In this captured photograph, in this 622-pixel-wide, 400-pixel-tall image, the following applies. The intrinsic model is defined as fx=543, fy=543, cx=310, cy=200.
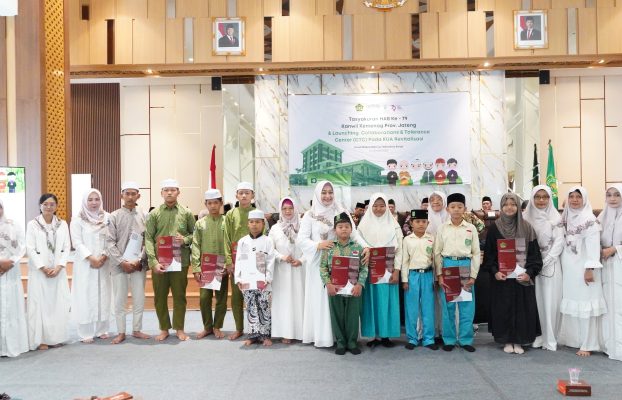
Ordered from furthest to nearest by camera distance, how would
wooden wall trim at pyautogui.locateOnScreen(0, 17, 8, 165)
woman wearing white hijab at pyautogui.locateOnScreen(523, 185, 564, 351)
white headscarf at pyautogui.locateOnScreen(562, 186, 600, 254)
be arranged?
wooden wall trim at pyautogui.locateOnScreen(0, 17, 8, 165), woman wearing white hijab at pyautogui.locateOnScreen(523, 185, 564, 351), white headscarf at pyautogui.locateOnScreen(562, 186, 600, 254)

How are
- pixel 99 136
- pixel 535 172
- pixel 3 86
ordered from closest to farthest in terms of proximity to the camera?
pixel 3 86 < pixel 535 172 < pixel 99 136

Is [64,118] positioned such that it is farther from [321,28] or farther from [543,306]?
[543,306]

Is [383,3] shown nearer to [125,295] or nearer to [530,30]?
[530,30]

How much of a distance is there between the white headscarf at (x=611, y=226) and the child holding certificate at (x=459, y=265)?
1061mm

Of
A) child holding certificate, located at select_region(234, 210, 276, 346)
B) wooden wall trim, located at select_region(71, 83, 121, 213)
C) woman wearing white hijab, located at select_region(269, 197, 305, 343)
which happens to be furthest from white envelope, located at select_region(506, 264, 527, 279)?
wooden wall trim, located at select_region(71, 83, 121, 213)

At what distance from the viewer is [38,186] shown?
626cm

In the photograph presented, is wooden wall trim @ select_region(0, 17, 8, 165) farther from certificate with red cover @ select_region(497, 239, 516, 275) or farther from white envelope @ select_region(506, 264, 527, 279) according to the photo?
white envelope @ select_region(506, 264, 527, 279)

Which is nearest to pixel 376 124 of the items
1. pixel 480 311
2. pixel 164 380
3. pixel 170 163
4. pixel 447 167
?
pixel 447 167

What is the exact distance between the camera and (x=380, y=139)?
948 centimetres

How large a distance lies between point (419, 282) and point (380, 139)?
5007mm

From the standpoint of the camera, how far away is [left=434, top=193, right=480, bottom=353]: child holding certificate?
15.2 ft

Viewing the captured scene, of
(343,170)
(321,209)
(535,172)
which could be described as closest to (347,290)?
(321,209)

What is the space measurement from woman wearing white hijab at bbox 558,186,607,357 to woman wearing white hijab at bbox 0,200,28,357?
187 inches

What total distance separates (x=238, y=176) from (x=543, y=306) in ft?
19.7
